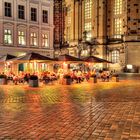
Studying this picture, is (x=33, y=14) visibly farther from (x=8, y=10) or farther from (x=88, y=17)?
(x=88, y=17)

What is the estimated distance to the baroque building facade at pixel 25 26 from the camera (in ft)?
133

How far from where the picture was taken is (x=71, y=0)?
83125 millimetres

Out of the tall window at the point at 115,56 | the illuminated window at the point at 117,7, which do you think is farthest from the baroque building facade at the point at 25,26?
the illuminated window at the point at 117,7

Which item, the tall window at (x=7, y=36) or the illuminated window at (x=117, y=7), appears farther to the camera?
the illuminated window at (x=117, y=7)

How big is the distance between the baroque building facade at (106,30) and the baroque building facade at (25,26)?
83.4ft

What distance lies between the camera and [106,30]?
7400 centimetres

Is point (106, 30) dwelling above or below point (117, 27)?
below

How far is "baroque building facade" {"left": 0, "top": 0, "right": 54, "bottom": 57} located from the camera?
4062cm

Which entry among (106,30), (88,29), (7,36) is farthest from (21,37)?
(88,29)

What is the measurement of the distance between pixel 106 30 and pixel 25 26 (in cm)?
3414

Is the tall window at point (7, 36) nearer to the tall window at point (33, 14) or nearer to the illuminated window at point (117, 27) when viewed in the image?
the tall window at point (33, 14)

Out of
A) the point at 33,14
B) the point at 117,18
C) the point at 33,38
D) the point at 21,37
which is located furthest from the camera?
the point at 117,18

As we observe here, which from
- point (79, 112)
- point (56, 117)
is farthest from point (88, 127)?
point (79, 112)

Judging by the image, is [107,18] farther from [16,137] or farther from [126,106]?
[16,137]
